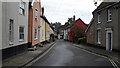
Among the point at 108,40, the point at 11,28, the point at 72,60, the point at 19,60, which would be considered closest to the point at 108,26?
the point at 108,40

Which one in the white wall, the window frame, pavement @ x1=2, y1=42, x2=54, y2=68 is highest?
the window frame

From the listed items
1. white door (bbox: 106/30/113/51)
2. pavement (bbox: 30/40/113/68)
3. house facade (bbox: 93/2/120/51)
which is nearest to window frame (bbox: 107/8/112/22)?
house facade (bbox: 93/2/120/51)

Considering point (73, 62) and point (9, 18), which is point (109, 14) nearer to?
point (73, 62)

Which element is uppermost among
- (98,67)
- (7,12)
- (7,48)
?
(7,12)

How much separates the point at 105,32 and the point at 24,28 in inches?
458

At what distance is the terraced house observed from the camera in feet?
73.6

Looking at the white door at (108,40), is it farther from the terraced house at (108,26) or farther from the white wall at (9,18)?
the white wall at (9,18)

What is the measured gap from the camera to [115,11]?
22859 mm

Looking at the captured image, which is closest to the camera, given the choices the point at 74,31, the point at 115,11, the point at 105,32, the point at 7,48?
the point at 7,48

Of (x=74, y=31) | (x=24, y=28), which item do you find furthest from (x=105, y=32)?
(x=74, y=31)

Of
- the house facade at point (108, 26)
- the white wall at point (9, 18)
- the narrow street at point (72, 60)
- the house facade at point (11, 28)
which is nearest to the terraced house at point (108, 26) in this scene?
the house facade at point (108, 26)

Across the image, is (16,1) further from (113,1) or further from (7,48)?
(113,1)

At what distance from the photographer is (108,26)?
25.0 m

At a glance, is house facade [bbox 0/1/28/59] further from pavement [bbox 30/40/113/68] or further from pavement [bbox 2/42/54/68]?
pavement [bbox 30/40/113/68]
